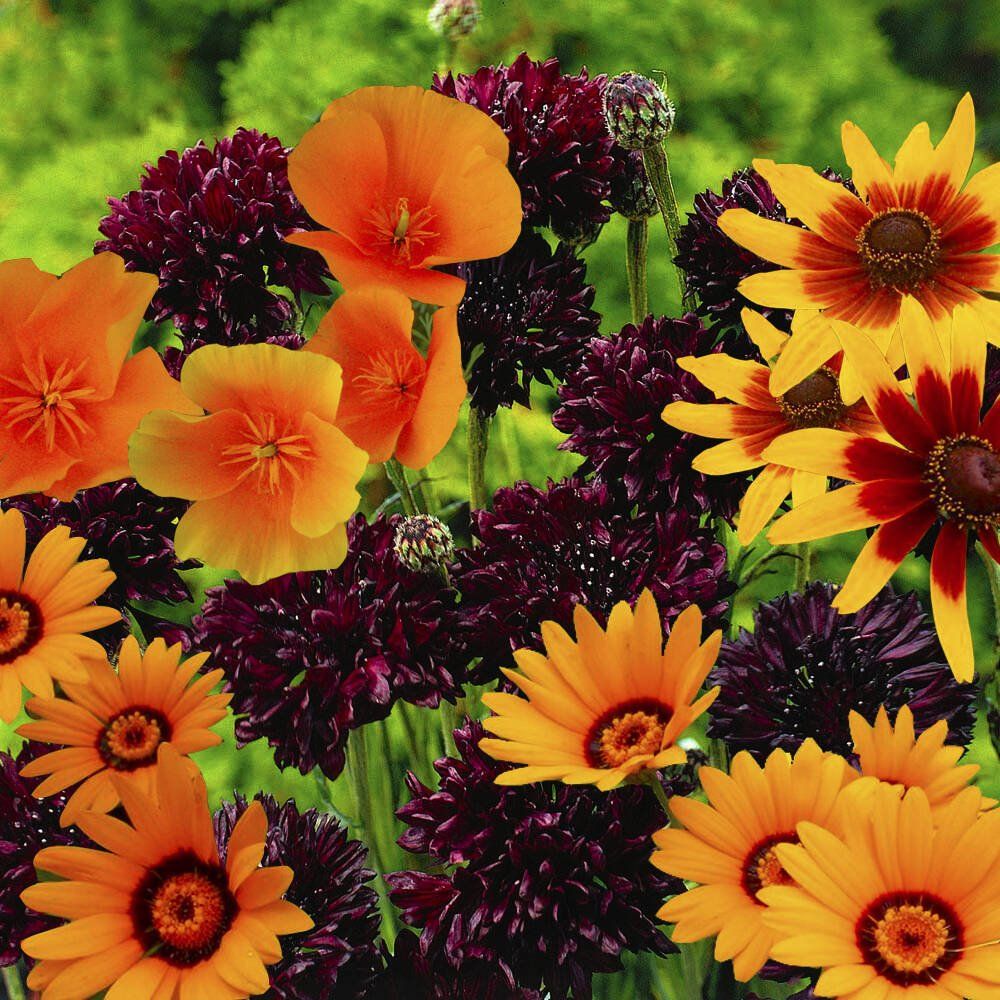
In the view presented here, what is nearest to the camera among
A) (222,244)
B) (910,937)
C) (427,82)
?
(910,937)

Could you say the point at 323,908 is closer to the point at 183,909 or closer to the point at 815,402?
the point at 183,909

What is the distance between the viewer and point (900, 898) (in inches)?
10.4

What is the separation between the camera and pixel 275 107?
86 cm

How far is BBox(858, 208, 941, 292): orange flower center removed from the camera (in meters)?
0.34

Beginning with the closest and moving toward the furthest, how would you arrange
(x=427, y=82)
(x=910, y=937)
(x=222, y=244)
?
1. (x=910, y=937)
2. (x=222, y=244)
3. (x=427, y=82)

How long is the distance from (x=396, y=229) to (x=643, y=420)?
77mm

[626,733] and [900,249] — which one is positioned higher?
[900,249]

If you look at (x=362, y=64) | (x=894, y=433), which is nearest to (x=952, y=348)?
(x=894, y=433)

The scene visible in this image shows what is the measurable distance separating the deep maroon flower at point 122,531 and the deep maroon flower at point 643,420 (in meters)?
0.11

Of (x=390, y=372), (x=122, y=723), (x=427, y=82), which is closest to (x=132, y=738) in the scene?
(x=122, y=723)

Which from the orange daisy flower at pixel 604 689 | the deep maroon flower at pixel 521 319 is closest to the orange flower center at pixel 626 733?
the orange daisy flower at pixel 604 689

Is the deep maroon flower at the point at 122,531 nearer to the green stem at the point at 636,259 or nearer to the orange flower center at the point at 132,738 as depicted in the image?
the orange flower center at the point at 132,738

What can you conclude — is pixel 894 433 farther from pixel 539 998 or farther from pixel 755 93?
pixel 755 93

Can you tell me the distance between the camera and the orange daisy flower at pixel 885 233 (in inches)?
13.1
